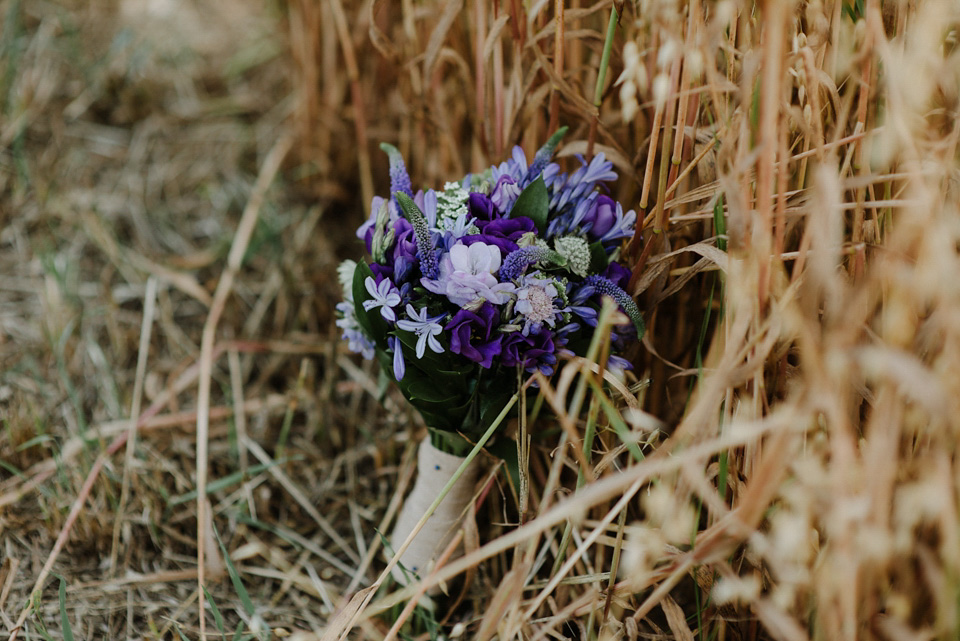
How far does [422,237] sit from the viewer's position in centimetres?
76

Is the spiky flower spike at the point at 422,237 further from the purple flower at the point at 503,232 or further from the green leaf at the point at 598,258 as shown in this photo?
the green leaf at the point at 598,258

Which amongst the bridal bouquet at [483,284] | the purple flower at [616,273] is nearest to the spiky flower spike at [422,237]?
the bridal bouquet at [483,284]

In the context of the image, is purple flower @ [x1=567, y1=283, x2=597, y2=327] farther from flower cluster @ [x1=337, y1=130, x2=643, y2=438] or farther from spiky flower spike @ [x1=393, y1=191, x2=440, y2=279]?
spiky flower spike @ [x1=393, y1=191, x2=440, y2=279]

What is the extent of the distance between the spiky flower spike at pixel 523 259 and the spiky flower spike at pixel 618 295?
6 cm

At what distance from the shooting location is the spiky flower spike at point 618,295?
0.79 m

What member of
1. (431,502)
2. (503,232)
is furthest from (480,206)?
(431,502)

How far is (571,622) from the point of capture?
0.94 meters

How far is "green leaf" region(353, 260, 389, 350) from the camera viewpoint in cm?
80

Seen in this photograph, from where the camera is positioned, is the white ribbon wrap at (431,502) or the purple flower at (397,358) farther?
the white ribbon wrap at (431,502)

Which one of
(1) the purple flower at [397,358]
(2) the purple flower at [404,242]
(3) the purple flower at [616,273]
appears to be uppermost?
(2) the purple flower at [404,242]

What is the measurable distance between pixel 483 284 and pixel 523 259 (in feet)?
0.18

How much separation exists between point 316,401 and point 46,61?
105 cm

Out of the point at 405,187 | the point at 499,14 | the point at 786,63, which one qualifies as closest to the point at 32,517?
the point at 405,187

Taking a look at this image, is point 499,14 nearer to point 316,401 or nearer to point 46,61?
point 316,401
